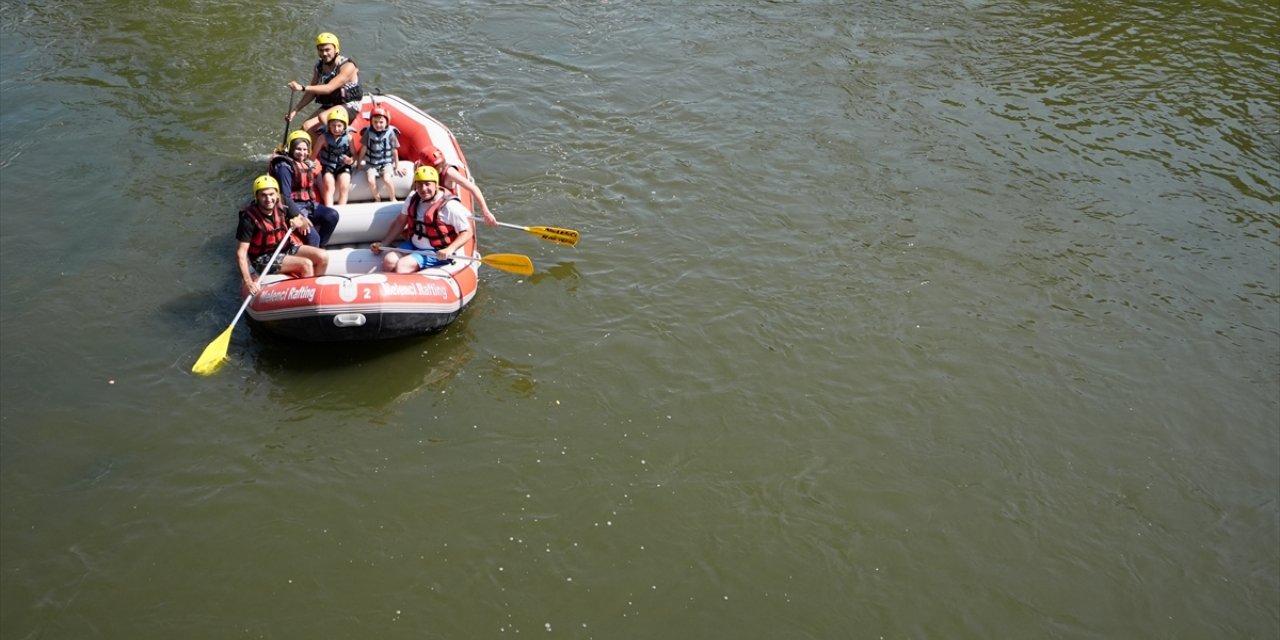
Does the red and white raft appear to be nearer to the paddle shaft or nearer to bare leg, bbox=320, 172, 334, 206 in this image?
the paddle shaft

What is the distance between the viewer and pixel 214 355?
7348 mm

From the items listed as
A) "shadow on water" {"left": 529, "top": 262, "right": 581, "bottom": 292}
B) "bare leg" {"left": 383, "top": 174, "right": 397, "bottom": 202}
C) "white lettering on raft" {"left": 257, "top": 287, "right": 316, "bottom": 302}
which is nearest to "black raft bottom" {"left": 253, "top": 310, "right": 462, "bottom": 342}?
"white lettering on raft" {"left": 257, "top": 287, "right": 316, "bottom": 302}

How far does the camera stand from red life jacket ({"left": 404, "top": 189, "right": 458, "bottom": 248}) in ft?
27.6

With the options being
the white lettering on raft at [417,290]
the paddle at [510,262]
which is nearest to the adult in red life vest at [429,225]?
the paddle at [510,262]

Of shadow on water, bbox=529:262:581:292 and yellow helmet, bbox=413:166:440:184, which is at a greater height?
yellow helmet, bbox=413:166:440:184

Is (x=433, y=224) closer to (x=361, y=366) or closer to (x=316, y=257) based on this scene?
(x=316, y=257)

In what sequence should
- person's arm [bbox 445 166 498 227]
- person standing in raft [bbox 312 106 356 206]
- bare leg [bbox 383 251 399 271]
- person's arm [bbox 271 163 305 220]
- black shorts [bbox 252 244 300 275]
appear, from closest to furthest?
black shorts [bbox 252 244 300 275]
bare leg [bbox 383 251 399 271]
person's arm [bbox 271 163 305 220]
person's arm [bbox 445 166 498 227]
person standing in raft [bbox 312 106 356 206]

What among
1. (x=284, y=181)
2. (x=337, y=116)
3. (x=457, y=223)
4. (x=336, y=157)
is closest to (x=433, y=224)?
(x=457, y=223)

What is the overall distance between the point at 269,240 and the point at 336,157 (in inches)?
55.2

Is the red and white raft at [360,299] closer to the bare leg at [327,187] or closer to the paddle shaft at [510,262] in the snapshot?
the paddle shaft at [510,262]

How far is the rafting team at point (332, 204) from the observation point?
802cm

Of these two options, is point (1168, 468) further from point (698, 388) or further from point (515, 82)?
point (515, 82)

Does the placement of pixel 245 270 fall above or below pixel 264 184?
below

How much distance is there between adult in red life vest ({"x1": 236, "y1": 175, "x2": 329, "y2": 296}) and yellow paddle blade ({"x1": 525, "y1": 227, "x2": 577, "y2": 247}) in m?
1.74
